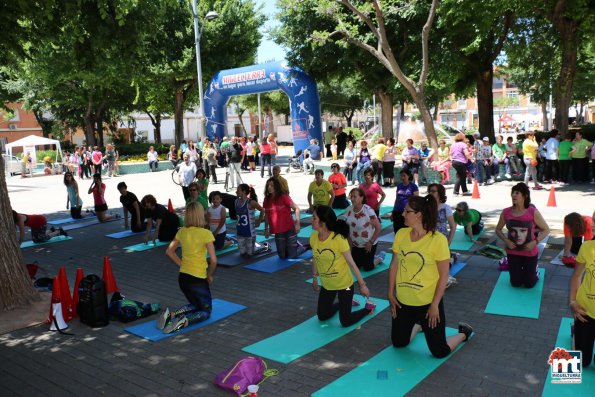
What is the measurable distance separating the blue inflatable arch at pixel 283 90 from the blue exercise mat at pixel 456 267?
17.2 metres

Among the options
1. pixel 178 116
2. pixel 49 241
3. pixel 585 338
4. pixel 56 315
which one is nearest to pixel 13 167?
pixel 178 116

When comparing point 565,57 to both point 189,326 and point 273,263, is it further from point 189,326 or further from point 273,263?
point 189,326

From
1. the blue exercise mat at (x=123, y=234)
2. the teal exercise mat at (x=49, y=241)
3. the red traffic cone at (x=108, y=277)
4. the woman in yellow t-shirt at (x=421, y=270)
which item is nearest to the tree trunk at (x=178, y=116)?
the blue exercise mat at (x=123, y=234)

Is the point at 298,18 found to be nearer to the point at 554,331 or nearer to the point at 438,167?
the point at 438,167

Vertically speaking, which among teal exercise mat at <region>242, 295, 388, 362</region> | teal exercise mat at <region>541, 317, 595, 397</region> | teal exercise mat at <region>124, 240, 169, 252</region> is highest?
teal exercise mat at <region>124, 240, 169, 252</region>

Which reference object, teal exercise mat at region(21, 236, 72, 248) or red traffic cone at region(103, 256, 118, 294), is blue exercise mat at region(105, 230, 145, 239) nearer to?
teal exercise mat at region(21, 236, 72, 248)

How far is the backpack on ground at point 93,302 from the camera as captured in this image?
6.42 meters

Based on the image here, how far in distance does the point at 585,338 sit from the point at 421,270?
1539 millimetres

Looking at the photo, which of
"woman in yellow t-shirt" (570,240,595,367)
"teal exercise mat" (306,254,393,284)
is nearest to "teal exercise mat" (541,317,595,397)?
"woman in yellow t-shirt" (570,240,595,367)

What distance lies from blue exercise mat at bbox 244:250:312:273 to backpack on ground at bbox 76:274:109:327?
2.84 metres

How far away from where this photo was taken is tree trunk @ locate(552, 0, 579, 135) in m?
17.3

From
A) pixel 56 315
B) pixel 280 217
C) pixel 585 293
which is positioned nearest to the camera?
pixel 585 293

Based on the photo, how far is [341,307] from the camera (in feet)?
19.5

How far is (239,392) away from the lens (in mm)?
4555
